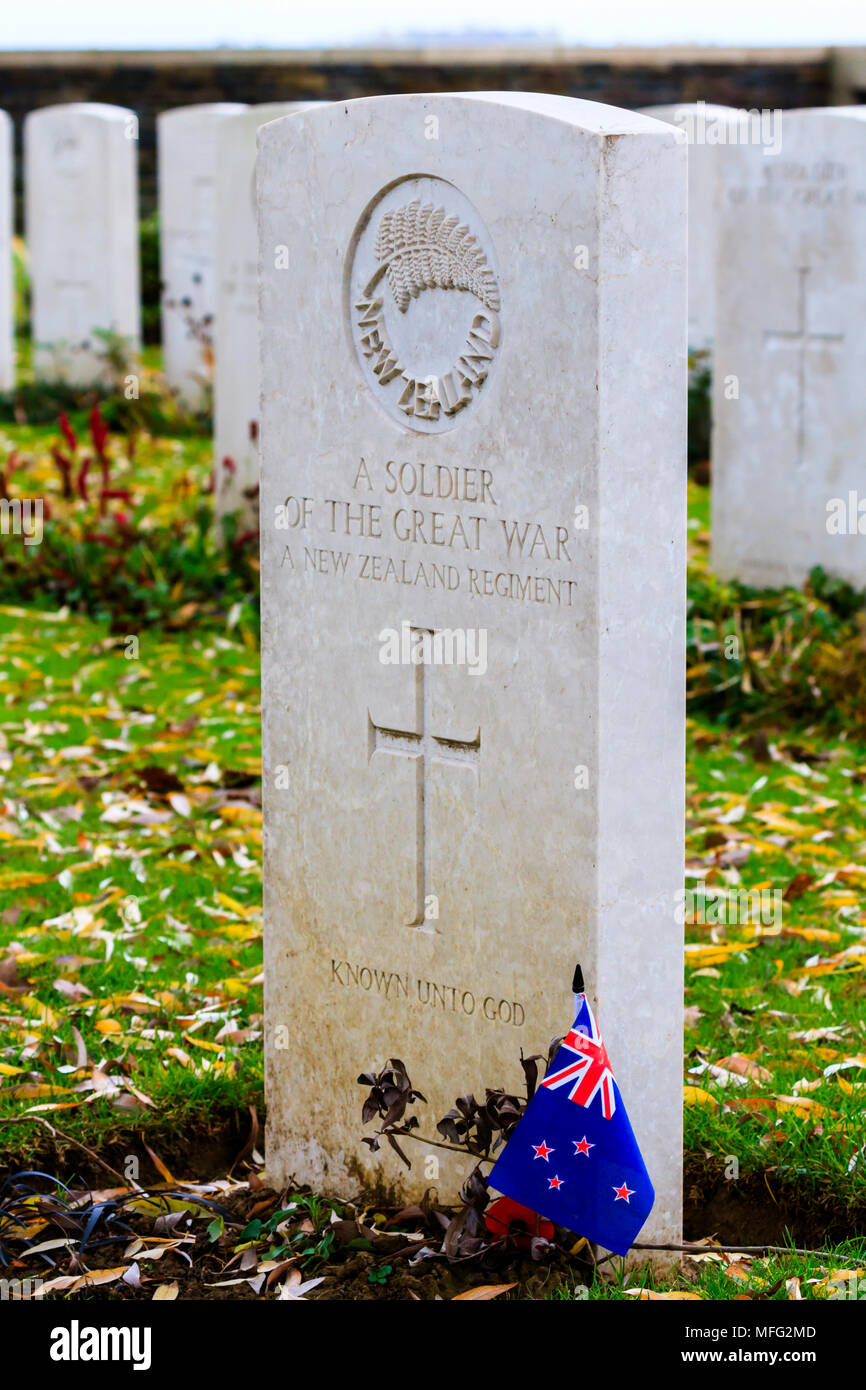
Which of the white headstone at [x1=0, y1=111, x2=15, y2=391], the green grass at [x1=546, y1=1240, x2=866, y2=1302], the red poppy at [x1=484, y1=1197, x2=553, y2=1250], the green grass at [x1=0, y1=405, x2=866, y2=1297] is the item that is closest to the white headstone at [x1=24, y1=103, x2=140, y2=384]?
the white headstone at [x1=0, y1=111, x2=15, y2=391]

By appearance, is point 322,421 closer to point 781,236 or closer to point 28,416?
point 781,236

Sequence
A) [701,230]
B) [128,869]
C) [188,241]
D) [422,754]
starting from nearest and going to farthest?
[422,754]
[128,869]
[701,230]
[188,241]

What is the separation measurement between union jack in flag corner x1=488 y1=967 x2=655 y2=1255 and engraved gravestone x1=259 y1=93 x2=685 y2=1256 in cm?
13

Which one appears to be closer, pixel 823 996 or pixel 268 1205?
pixel 268 1205

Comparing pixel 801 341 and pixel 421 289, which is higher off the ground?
pixel 801 341

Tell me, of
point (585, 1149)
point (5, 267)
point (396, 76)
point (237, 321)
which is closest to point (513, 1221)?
point (585, 1149)

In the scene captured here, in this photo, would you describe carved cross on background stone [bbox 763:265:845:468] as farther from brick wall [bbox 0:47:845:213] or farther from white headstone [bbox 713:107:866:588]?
brick wall [bbox 0:47:845:213]

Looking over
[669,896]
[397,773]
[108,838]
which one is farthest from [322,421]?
[108,838]

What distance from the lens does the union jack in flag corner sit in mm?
2656

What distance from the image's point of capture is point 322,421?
3082 mm

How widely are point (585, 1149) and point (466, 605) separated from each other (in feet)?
2.85

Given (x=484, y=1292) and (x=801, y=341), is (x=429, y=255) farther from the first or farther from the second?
(x=801, y=341)

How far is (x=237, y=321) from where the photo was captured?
7.94 metres
